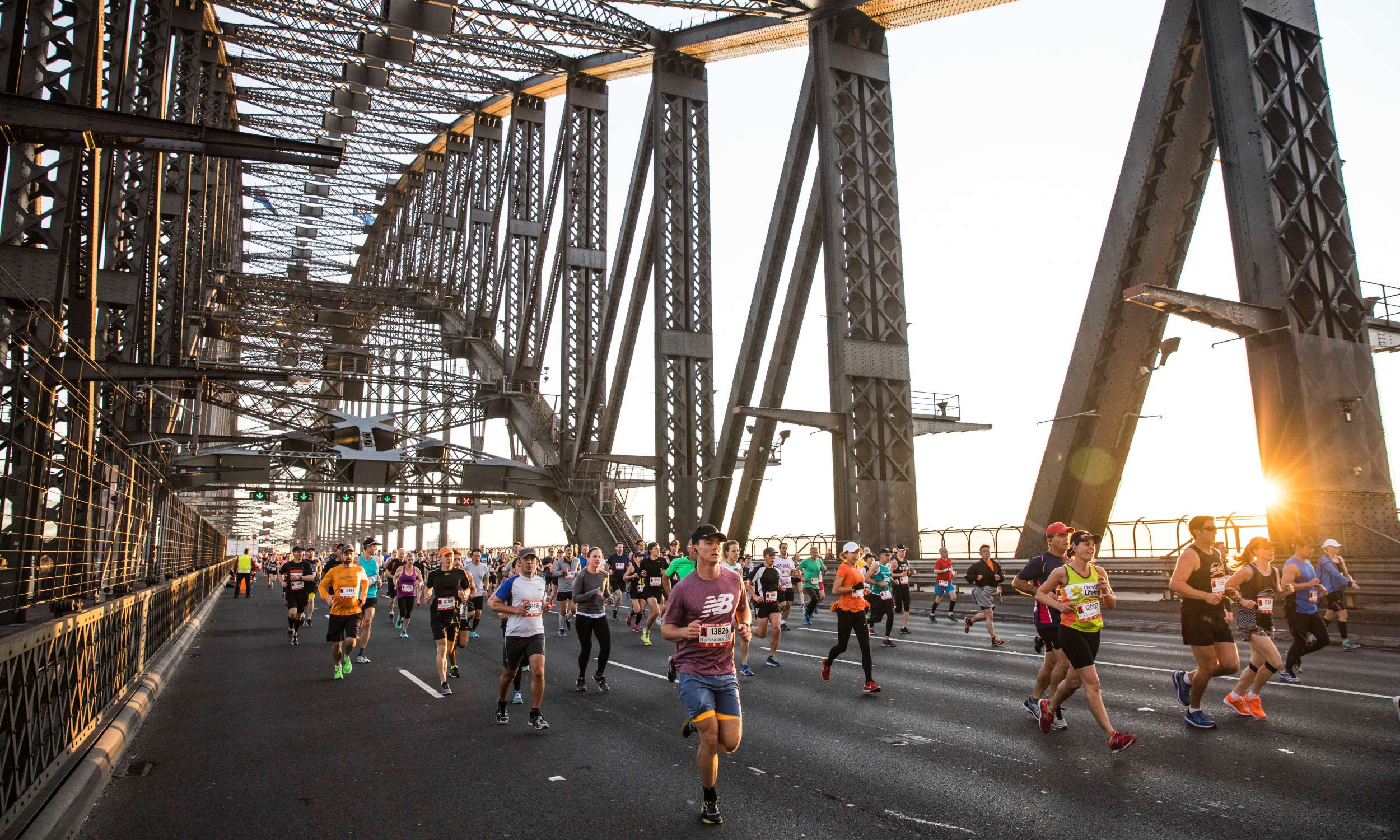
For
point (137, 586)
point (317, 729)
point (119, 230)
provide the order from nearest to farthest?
point (317, 729) < point (137, 586) < point (119, 230)

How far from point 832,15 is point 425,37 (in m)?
16.3

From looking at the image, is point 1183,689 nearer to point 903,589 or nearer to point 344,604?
point 903,589

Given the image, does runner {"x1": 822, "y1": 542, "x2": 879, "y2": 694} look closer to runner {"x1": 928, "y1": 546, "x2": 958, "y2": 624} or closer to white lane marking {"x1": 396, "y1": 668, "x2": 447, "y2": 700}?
white lane marking {"x1": 396, "y1": 668, "x2": 447, "y2": 700}

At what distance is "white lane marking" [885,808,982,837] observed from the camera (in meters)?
5.14

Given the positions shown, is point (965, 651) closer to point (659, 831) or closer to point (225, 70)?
point (659, 831)

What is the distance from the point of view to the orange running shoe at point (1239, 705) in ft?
27.1

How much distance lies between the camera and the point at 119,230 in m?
14.1

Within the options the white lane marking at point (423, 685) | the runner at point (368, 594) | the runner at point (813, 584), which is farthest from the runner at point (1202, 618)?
the runner at point (813, 584)

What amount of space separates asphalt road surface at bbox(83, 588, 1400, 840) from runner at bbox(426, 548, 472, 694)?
0.49 metres

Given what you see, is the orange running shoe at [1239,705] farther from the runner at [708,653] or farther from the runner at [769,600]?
the runner at [769,600]

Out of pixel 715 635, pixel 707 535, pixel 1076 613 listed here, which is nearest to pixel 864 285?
pixel 1076 613

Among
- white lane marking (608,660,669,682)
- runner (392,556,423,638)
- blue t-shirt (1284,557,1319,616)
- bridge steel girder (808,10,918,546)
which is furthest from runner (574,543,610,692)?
bridge steel girder (808,10,918,546)

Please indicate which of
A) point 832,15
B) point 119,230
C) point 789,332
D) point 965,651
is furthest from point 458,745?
point 832,15

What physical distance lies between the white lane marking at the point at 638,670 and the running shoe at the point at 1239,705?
20.4 feet
